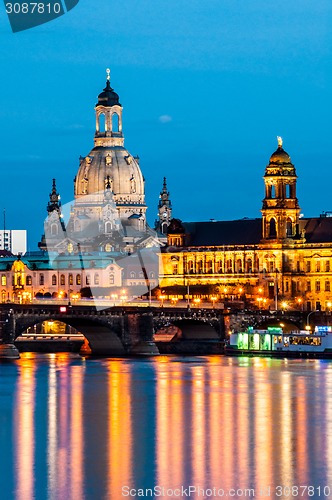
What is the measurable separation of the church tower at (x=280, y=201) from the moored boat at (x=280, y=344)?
51.5 meters

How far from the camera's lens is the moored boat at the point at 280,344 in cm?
12267

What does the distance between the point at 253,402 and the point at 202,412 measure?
5.74 m

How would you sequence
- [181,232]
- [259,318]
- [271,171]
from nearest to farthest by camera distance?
[259,318] → [271,171] → [181,232]

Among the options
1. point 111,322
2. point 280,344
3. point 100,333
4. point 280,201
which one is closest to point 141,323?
point 111,322

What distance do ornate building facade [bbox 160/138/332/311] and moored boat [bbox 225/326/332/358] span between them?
4562 cm

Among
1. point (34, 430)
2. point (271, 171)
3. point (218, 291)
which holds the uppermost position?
point (271, 171)

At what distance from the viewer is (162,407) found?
249 ft

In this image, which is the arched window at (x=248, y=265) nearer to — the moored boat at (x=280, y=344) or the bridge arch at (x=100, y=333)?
the moored boat at (x=280, y=344)

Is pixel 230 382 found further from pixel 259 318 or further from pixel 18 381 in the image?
pixel 259 318

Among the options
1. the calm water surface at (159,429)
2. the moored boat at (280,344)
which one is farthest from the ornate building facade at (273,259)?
the calm water surface at (159,429)

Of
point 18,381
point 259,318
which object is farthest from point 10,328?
point 259,318

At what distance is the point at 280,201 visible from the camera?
181m

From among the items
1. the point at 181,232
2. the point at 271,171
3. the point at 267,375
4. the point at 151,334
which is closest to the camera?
the point at 267,375

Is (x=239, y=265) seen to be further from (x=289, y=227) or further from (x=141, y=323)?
(x=141, y=323)
